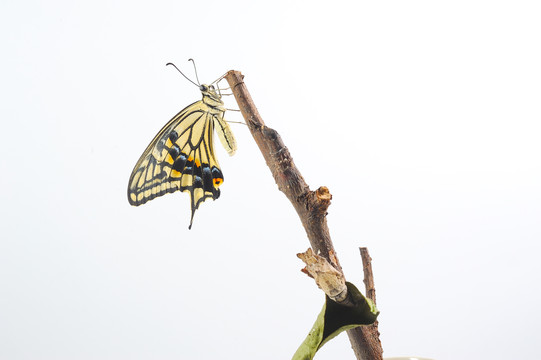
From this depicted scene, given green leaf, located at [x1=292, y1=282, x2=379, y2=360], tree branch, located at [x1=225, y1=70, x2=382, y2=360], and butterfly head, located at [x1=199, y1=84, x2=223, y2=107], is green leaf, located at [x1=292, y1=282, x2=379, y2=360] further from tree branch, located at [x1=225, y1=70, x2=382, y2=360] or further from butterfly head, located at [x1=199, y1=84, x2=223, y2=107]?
butterfly head, located at [x1=199, y1=84, x2=223, y2=107]

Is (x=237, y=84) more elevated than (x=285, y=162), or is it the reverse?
(x=237, y=84)

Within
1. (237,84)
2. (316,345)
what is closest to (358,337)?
(316,345)

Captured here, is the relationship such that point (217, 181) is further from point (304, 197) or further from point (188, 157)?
point (304, 197)

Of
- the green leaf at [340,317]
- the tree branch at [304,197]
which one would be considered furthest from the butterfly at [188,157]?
the green leaf at [340,317]

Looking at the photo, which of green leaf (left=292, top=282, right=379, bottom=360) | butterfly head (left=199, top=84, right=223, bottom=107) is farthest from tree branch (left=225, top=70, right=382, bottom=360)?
butterfly head (left=199, top=84, right=223, bottom=107)

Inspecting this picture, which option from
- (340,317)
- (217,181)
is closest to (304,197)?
(340,317)

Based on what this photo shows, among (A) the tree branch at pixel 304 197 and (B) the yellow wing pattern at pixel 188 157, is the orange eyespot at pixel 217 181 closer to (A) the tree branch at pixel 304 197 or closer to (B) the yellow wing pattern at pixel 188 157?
(B) the yellow wing pattern at pixel 188 157

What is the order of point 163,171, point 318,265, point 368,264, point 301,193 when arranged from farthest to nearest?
point 163,171
point 368,264
point 301,193
point 318,265

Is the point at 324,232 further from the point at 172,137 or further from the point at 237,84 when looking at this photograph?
the point at 172,137

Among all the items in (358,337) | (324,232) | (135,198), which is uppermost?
(135,198)
